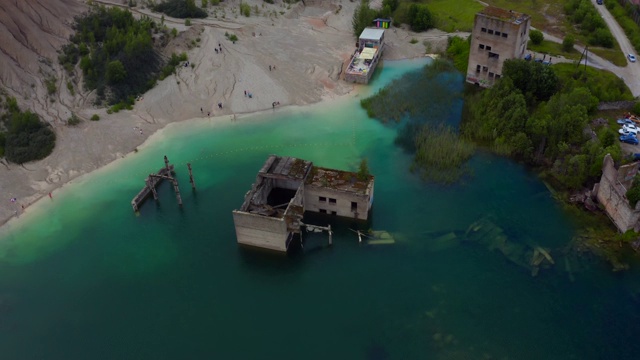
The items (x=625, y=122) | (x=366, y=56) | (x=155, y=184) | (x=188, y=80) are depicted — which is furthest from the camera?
(x=366, y=56)

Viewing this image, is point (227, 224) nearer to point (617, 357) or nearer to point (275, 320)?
point (275, 320)

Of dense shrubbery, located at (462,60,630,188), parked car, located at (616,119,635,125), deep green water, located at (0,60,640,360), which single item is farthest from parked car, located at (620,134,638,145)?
deep green water, located at (0,60,640,360)

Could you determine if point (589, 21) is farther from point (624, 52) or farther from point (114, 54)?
point (114, 54)

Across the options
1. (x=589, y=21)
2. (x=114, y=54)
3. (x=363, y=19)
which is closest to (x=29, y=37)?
(x=114, y=54)

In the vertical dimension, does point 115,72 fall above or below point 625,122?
above

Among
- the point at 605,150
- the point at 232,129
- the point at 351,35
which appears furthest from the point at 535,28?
the point at 232,129

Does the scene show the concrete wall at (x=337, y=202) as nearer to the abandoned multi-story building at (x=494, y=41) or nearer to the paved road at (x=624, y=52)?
the abandoned multi-story building at (x=494, y=41)
